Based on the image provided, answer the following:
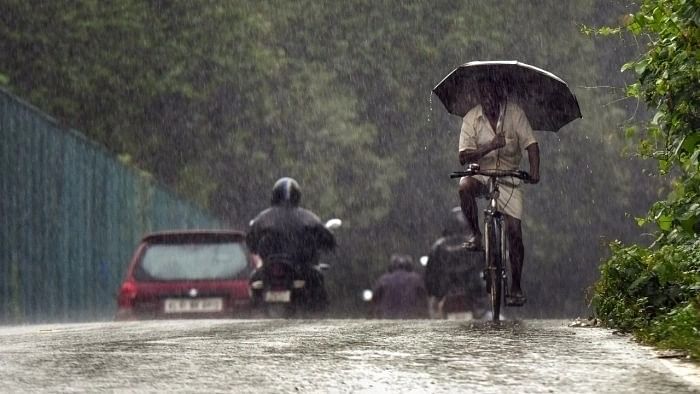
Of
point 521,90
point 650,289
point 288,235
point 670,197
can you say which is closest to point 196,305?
point 288,235

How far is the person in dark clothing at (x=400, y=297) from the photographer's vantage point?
67.8ft

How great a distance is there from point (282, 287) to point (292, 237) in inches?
20.5

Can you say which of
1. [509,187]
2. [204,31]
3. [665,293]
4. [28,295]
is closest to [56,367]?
[665,293]

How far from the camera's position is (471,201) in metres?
12.7

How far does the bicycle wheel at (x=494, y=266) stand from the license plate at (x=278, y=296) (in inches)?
194

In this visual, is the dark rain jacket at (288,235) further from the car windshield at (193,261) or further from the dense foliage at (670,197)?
the dense foliage at (670,197)

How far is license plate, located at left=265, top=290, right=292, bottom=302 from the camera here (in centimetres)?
1719

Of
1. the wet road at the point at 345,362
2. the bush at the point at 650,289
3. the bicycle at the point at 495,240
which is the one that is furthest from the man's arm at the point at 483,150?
the wet road at the point at 345,362

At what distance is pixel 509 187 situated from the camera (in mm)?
12734

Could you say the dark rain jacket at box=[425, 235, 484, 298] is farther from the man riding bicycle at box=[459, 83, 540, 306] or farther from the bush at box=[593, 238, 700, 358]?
the bush at box=[593, 238, 700, 358]

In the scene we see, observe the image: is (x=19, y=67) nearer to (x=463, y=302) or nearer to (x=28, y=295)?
(x=28, y=295)

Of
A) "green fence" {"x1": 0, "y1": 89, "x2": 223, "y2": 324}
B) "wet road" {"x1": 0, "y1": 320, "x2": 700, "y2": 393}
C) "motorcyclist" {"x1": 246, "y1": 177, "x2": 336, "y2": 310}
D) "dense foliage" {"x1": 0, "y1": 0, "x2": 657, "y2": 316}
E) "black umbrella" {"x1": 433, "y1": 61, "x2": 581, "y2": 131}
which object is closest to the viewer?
"wet road" {"x1": 0, "y1": 320, "x2": 700, "y2": 393}

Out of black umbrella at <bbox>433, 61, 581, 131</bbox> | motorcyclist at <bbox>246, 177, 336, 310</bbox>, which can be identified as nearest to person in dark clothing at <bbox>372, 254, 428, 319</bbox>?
motorcyclist at <bbox>246, 177, 336, 310</bbox>

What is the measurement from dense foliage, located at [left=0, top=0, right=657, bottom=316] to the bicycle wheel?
1864cm
